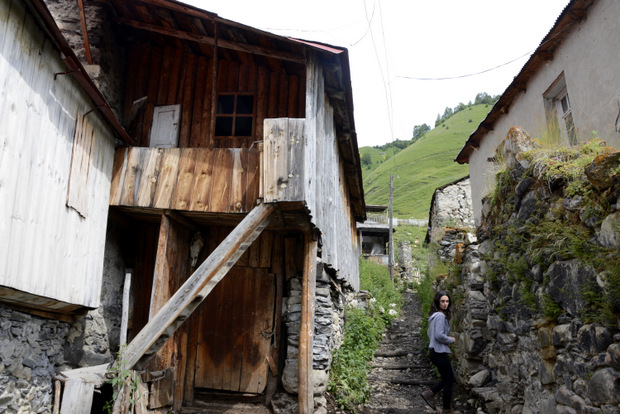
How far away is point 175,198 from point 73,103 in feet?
6.19

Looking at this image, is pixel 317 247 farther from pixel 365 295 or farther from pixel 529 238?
pixel 365 295

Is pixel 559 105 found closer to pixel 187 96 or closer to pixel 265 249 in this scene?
pixel 265 249

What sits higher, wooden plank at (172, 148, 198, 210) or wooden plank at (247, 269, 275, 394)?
wooden plank at (172, 148, 198, 210)

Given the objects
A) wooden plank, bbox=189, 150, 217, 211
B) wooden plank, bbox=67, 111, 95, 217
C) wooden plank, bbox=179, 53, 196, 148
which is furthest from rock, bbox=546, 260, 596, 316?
wooden plank, bbox=179, 53, 196, 148

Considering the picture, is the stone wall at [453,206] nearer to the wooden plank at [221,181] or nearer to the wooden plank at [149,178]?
the wooden plank at [221,181]

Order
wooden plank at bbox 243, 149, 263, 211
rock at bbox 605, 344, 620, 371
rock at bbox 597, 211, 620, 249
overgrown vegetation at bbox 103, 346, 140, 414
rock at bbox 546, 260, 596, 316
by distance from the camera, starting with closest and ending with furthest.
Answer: rock at bbox 605, 344, 620, 371
rock at bbox 597, 211, 620, 249
rock at bbox 546, 260, 596, 316
overgrown vegetation at bbox 103, 346, 140, 414
wooden plank at bbox 243, 149, 263, 211

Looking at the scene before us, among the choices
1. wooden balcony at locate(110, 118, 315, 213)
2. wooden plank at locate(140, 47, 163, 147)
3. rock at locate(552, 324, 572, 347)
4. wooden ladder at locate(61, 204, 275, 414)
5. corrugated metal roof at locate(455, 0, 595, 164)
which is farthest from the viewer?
wooden plank at locate(140, 47, 163, 147)

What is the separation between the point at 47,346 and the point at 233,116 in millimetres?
4595

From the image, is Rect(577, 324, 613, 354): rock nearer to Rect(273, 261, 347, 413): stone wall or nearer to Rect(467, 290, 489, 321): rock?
Rect(467, 290, 489, 321): rock

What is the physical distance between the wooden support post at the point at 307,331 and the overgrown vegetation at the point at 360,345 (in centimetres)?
115

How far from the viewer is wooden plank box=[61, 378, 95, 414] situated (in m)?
5.70

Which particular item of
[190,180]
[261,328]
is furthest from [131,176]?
[261,328]

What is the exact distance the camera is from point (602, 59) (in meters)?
7.42

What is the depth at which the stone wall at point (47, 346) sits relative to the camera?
16.8 feet
